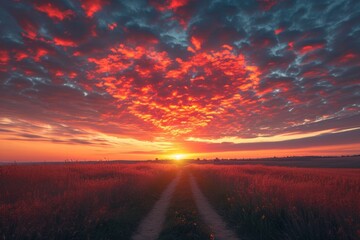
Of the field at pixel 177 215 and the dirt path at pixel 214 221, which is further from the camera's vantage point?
the dirt path at pixel 214 221

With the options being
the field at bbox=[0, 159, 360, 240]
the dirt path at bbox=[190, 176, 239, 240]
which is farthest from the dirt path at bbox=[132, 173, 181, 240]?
the dirt path at bbox=[190, 176, 239, 240]

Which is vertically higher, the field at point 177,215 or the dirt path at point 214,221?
the field at point 177,215

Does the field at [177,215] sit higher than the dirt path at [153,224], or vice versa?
the field at [177,215]

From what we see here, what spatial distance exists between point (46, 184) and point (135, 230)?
787cm

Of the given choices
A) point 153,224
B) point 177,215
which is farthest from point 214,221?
point 153,224

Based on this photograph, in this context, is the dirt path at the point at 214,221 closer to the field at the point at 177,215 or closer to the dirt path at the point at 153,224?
the field at the point at 177,215

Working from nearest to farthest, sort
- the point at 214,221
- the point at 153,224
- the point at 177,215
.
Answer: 1. the point at 153,224
2. the point at 214,221
3. the point at 177,215

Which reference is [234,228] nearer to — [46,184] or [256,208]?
[256,208]

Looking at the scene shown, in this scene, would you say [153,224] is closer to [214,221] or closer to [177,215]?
[177,215]

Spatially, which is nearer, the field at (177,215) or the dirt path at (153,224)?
the field at (177,215)

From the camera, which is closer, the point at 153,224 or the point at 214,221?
the point at 153,224

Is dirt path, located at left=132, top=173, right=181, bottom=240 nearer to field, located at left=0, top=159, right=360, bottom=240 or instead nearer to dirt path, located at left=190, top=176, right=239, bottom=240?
field, located at left=0, top=159, right=360, bottom=240

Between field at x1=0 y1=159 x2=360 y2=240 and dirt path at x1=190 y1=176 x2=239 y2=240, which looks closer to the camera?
field at x1=0 y1=159 x2=360 y2=240

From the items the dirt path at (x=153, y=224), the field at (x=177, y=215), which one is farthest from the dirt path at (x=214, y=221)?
the dirt path at (x=153, y=224)
